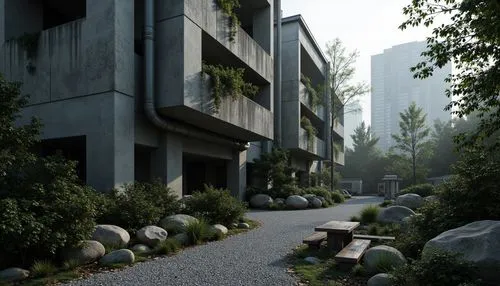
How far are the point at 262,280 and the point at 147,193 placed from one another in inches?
215

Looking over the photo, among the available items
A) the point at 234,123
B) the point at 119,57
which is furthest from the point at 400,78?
the point at 119,57

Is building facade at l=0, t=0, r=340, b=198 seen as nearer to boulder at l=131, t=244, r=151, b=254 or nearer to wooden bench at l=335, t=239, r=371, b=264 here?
boulder at l=131, t=244, r=151, b=254

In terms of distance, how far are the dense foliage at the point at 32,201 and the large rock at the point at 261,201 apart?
40.4 feet

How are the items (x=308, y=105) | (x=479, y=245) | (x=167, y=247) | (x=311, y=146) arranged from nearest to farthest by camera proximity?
(x=479, y=245)
(x=167, y=247)
(x=311, y=146)
(x=308, y=105)

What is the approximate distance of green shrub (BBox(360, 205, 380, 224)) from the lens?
39.2 feet

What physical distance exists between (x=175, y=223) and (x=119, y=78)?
4.66 m

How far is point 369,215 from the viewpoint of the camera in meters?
12.0

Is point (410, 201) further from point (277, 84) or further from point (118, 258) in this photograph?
point (118, 258)

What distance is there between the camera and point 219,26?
1502 centimetres

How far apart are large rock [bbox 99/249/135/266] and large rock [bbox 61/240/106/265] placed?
0.56 ft

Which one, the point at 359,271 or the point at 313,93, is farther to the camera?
the point at 313,93

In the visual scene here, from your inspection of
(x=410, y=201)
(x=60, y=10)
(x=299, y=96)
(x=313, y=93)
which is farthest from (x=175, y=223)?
(x=313, y=93)

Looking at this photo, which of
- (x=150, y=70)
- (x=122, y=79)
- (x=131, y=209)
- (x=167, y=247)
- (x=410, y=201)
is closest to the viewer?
(x=167, y=247)

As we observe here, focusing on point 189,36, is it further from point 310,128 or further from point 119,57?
point 310,128
